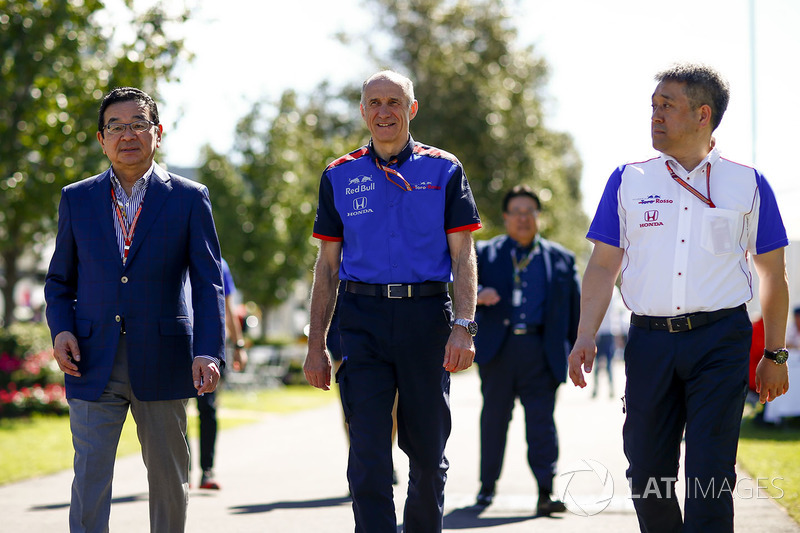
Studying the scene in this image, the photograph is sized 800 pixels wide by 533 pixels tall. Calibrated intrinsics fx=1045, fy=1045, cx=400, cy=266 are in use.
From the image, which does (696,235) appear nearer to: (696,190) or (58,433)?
(696,190)

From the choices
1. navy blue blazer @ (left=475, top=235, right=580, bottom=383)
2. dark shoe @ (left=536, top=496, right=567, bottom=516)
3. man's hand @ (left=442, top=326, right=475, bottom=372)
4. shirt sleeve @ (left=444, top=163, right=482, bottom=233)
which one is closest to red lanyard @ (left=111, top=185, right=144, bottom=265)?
shirt sleeve @ (left=444, top=163, right=482, bottom=233)

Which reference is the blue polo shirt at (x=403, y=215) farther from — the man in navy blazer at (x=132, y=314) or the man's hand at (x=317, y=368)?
the man in navy blazer at (x=132, y=314)

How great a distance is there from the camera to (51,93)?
586 inches

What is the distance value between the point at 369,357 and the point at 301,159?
95.4 feet

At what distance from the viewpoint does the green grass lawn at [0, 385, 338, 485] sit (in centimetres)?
1028

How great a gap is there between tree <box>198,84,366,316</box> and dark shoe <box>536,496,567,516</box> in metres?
23.6


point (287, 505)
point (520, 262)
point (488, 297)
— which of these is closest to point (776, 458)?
point (520, 262)

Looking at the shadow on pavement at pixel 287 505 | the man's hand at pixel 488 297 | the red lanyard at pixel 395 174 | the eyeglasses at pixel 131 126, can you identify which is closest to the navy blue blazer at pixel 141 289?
the eyeglasses at pixel 131 126

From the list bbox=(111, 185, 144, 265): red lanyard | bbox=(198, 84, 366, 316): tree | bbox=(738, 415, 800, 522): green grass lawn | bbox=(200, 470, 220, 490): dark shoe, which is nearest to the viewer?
bbox=(111, 185, 144, 265): red lanyard

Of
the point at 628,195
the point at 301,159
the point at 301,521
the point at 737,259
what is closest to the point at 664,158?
the point at 628,195

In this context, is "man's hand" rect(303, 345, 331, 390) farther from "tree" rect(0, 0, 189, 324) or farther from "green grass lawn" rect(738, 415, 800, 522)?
"tree" rect(0, 0, 189, 324)

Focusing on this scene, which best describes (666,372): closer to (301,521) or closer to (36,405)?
(301,521)

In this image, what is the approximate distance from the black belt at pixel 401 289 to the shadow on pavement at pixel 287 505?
3.10 meters

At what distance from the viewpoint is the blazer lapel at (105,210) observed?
16.4 ft
